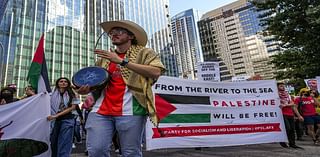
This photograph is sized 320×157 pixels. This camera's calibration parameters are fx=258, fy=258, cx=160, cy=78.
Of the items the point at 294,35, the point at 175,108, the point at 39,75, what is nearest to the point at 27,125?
the point at 39,75

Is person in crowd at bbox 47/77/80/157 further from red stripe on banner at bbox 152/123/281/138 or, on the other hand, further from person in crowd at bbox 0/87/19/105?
red stripe on banner at bbox 152/123/281/138

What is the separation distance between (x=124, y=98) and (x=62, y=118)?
9.09 ft

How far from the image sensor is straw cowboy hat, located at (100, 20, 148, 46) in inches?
89.0

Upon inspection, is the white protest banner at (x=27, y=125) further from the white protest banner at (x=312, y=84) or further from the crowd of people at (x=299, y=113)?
the white protest banner at (x=312, y=84)

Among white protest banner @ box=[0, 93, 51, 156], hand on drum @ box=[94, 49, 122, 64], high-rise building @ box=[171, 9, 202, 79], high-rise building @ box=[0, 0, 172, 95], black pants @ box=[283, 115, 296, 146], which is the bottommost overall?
black pants @ box=[283, 115, 296, 146]

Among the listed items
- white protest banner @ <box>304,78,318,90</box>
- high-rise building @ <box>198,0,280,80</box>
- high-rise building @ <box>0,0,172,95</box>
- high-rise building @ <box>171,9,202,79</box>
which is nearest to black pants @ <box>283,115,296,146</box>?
white protest banner @ <box>304,78,318,90</box>

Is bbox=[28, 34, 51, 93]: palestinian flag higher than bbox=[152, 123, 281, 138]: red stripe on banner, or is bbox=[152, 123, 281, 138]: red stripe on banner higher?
bbox=[28, 34, 51, 93]: palestinian flag

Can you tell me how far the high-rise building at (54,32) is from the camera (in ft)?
158

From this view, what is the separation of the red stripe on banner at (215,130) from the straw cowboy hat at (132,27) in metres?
3.71

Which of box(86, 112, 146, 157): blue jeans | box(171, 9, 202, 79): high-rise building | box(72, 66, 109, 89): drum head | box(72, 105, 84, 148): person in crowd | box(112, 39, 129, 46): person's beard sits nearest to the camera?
box(86, 112, 146, 157): blue jeans

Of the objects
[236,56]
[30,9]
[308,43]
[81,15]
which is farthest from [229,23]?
[308,43]

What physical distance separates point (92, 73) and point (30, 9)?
58346 millimetres

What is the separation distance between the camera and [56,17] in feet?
187

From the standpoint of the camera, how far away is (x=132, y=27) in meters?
2.27
